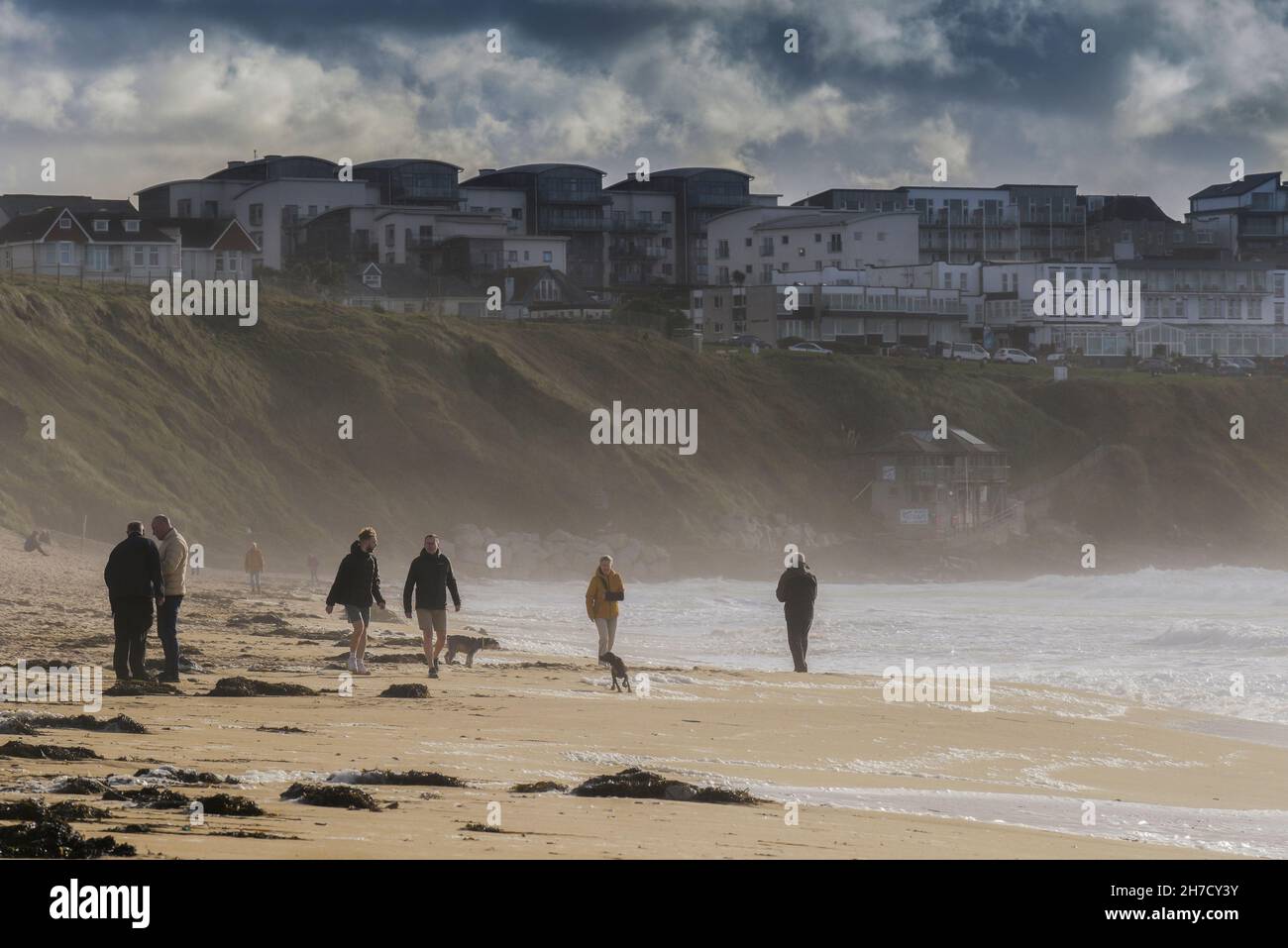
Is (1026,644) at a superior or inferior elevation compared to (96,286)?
inferior

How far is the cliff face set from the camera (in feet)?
179

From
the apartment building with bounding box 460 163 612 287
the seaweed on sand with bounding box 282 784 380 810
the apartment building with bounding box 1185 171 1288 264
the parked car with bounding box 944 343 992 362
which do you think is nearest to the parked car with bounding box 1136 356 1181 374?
the parked car with bounding box 944 343 992 362

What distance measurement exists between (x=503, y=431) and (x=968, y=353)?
33.2 meters

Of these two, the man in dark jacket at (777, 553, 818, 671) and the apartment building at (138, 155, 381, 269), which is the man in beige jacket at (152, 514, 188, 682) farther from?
the apartment building at (138, 155, 381, 269)

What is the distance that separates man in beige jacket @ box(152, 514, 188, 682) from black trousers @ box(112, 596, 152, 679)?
0.74ft

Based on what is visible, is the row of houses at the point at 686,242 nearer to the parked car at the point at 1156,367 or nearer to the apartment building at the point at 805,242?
the apartment building at the point at 805,242

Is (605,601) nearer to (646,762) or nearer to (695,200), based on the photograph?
(646,762)

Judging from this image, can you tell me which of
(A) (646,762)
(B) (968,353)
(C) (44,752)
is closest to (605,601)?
(A) (646,762)

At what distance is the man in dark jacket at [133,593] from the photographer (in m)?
15.7

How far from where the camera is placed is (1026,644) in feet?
104

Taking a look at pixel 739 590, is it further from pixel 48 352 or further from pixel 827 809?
pixel 827 809

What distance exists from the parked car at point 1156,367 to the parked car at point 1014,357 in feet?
20.1
